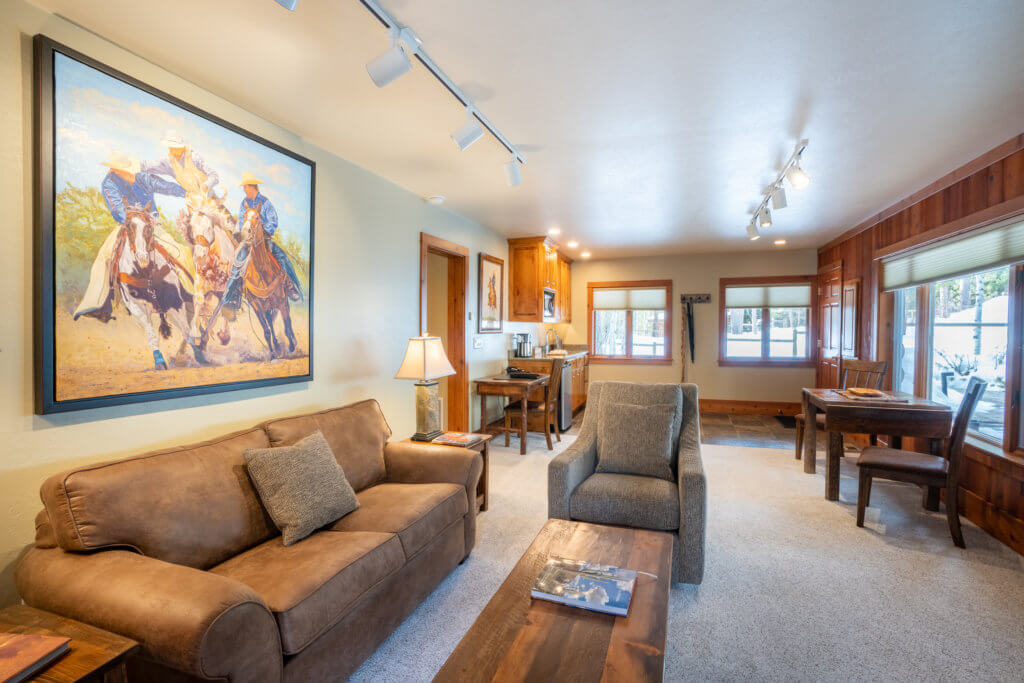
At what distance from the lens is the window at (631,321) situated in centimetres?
756

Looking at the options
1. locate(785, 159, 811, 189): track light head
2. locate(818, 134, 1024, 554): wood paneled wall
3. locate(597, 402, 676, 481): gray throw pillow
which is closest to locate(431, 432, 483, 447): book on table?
locate(597, 402, 676, 481): gray throw pillow

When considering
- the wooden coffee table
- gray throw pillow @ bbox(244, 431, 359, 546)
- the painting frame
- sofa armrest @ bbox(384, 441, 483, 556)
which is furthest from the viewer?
the painting frame

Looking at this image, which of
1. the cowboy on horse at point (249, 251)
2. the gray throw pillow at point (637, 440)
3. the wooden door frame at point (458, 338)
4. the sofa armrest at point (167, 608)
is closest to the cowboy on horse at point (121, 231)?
the cowboy on horse at point (249, 251)

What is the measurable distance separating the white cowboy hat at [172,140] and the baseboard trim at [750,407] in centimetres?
711

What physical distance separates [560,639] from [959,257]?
4109 mm

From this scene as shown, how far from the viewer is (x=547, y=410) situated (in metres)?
4.70

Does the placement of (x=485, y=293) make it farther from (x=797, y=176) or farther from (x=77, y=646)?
(x=77, y=646)

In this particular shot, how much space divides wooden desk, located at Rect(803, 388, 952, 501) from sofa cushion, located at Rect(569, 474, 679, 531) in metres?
1.81

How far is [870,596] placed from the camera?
223 centimetres

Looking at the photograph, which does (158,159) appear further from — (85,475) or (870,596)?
(870,596)

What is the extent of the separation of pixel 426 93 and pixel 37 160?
60.1 inches

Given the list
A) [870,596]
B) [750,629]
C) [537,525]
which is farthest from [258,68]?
[870,596]

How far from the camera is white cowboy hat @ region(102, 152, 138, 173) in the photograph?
6.04 ft

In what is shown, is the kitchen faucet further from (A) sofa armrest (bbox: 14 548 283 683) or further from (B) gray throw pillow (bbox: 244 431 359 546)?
(A) sofa armrest (bbox: 14 548 283 683)
